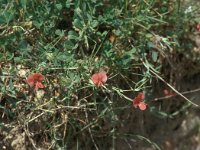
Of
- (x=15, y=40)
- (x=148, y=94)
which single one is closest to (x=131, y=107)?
(x=148, y=94)

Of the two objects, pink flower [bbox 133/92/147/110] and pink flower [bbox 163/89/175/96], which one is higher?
pink flower [bbox 133/92/147/110]

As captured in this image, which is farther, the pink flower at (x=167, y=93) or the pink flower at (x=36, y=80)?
the pink flower at (x=167, y=93)

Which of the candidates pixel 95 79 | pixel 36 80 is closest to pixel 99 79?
pixel 95 79

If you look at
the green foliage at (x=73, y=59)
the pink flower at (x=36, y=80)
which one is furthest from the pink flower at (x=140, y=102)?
the pink flower at (x=36, y=80)

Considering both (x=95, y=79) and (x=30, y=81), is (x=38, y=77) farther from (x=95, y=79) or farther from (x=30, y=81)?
(x=95, y=79)

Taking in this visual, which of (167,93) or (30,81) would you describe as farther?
(167,93)

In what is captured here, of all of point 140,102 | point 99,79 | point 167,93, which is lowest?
point 167,93

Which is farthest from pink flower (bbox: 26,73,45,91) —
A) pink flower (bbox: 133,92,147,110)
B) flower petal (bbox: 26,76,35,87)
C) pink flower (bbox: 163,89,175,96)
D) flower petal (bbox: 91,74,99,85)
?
pink flower (bbox: 163,89,175,96)

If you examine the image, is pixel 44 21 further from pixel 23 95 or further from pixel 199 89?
pixel 199 89

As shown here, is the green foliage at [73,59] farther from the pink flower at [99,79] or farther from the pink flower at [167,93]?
the pink flower at [167,93]

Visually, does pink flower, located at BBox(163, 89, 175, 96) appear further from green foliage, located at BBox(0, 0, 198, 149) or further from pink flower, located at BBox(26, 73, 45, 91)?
pink flower, located at BBox(26, 73, 45, 91)
